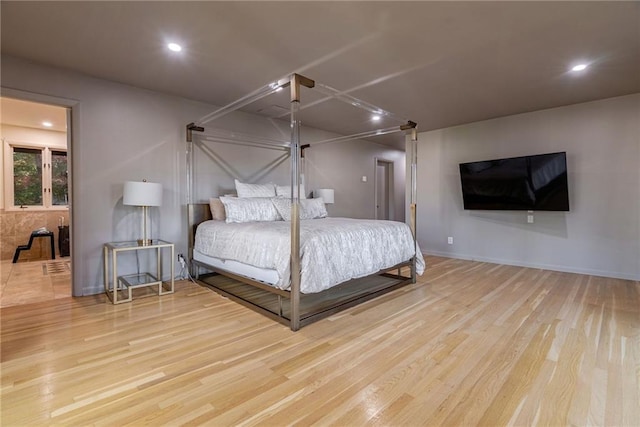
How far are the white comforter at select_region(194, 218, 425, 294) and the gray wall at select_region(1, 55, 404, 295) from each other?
2.72 feet

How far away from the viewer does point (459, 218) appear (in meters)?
5.48

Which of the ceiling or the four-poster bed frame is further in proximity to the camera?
the four-poster bed frame

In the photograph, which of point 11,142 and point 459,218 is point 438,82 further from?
point 11,142

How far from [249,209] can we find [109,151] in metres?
1.74

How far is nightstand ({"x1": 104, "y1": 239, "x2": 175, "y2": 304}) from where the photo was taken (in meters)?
3.07

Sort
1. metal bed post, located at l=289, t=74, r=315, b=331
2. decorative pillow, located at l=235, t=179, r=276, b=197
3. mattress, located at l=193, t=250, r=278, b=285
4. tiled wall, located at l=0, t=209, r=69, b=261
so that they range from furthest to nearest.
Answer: tiled wall, located at l=0, t=209, r=69, b=261, decorative pillow, located at l=235, t=179, r=276, b=197, mattress, located at l=193, t=250, r=278, b=285, metal bed post, located at l=289, t=74, r=315, b=331

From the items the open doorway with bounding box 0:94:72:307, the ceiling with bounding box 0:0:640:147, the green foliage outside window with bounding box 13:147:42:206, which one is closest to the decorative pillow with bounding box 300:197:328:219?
the ceiling with bounding box 0:0:640:147

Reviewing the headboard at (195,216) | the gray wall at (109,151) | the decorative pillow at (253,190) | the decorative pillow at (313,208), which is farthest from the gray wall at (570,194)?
the gray wall at (109,151)

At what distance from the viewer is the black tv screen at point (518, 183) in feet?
14.0

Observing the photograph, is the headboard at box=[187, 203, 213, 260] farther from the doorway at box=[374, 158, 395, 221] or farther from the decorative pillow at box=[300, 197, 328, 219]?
the doorway at box=[374, 158, 395, 221]

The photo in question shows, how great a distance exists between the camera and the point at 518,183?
15.1 feet

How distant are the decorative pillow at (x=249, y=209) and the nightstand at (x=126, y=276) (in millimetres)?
787

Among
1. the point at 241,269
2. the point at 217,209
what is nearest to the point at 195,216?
the point at 217,209

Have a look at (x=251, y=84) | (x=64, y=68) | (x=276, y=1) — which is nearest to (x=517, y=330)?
(x=276, y=1)
